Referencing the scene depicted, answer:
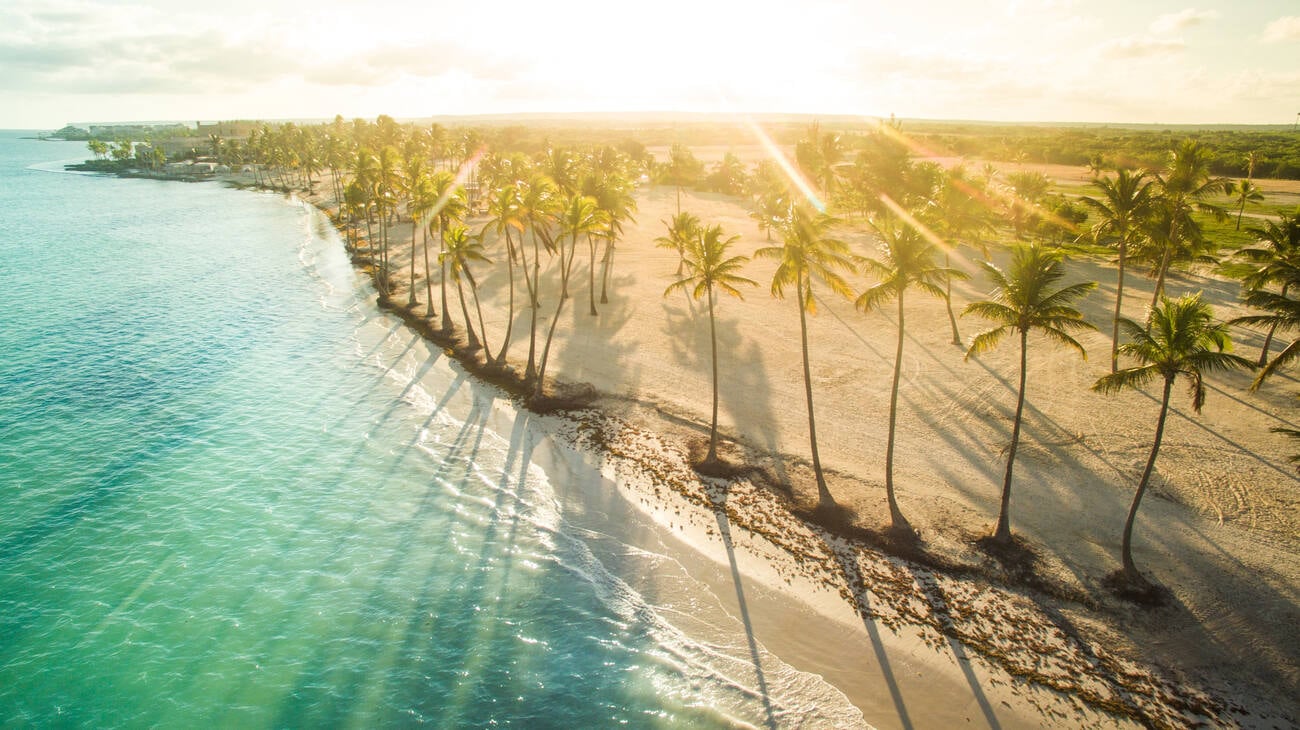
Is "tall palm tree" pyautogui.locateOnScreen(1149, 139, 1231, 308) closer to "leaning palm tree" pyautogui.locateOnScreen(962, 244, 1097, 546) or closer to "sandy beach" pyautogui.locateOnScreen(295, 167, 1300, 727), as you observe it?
"sandy beach" pyautogui.locateOnScreen(295, 167, 1300, 727)

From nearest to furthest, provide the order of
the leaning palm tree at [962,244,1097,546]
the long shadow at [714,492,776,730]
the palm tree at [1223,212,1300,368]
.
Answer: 1. the long shadow at [714,492,776,730]
2. the leaning palm tree at [962,244,1097,546]
3. the palm tree at [1223,212,1300,368]

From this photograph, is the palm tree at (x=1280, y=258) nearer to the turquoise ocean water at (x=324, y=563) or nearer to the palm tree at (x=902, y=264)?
the palm tree at (x=902, y=264)

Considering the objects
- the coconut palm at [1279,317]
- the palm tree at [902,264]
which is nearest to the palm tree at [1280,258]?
the coconut palm at [1279,317]

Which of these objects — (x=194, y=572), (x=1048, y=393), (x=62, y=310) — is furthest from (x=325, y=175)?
(x=1048, y=393)

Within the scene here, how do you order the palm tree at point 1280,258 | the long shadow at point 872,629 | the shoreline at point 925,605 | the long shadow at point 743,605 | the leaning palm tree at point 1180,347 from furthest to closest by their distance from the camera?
the palm tree at point 1280,258, the leaning palm tree at point 1180,347, the long shadow at point 743,605, the long shadow at point 872,629, the shoreline at point 925,605

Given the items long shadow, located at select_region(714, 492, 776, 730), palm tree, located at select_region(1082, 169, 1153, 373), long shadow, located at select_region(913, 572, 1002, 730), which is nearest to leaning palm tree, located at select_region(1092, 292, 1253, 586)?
long shadow, located at select_region(913, 572, 1002, 730)

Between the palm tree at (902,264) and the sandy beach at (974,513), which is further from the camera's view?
the palm tree at (902,264)

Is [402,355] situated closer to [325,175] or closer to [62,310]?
[62,310]
